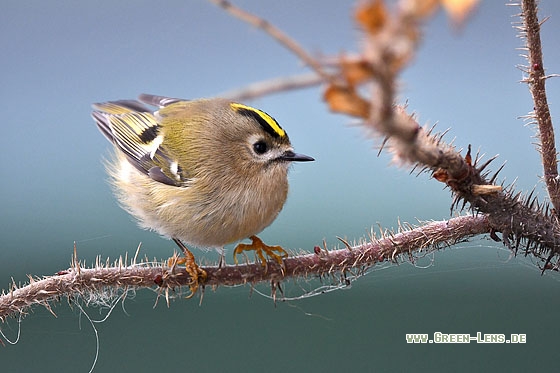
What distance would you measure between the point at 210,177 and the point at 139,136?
1.80 feet

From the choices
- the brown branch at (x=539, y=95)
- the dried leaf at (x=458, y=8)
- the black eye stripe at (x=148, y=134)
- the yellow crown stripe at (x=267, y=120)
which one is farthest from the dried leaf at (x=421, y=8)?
the black eye stripe at (x=148, y=134)

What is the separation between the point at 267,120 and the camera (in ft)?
6.55

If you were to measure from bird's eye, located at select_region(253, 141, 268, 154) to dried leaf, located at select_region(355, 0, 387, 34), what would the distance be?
1.60 metres

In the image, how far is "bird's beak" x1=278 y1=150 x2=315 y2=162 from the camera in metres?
1.84

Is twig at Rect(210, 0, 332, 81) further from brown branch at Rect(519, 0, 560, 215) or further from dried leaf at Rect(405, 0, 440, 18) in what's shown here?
brown branch at Rect(519, 0, 560, 215)

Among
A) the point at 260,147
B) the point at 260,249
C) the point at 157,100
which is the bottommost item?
the point at 260,249

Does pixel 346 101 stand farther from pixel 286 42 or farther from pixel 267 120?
pixel 267 120

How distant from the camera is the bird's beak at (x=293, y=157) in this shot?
1.84 metres

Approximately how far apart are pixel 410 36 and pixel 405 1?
0.02m

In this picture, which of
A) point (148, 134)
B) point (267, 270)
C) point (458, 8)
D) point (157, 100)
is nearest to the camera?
point (458, 8)

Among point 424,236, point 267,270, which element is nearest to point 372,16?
point 424,236

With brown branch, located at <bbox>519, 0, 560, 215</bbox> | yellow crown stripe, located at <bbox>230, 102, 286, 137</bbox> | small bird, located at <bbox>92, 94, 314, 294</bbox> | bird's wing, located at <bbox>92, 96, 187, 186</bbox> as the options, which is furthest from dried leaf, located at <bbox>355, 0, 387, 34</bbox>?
bird's wing, located at <bbox>92, 96, 187, 186</bbox>

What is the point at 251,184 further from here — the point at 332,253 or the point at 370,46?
the point at 370,46

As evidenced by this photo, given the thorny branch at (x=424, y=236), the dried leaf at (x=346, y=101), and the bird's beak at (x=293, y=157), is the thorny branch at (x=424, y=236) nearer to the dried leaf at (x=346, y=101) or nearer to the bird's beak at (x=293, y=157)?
the dried leaf at (x=346, y=101)
